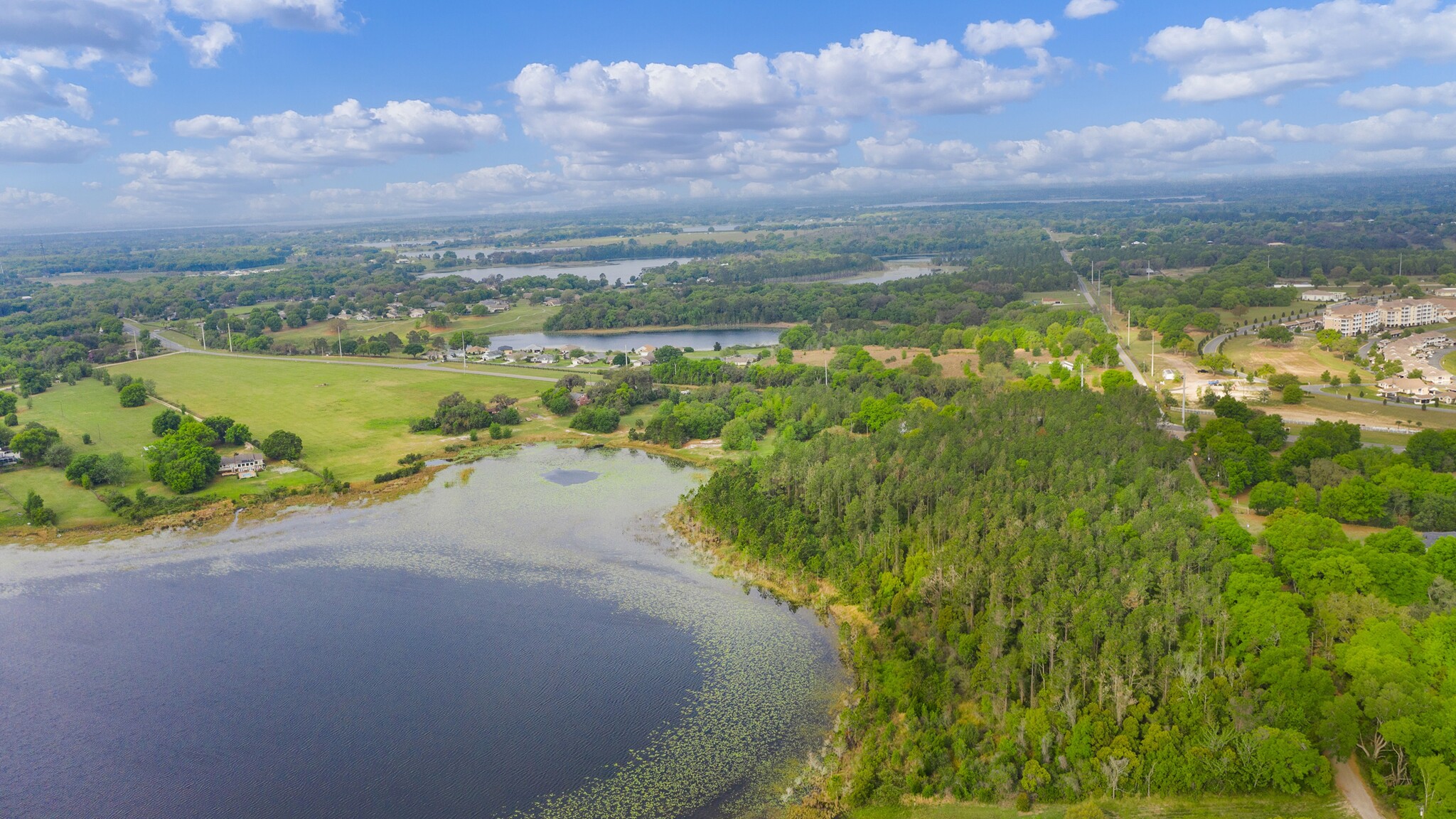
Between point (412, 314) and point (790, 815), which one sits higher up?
point (412, 314)

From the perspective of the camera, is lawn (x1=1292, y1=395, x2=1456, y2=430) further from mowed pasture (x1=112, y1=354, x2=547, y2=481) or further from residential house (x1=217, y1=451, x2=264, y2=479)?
residential house (x1=217, y1=451, x2=264, y2=479)

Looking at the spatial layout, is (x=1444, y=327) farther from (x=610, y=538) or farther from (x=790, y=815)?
(x=790, y=815)

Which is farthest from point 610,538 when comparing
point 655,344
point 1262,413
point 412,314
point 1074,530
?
point 412,314

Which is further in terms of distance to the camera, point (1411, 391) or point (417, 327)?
point (417, 327)

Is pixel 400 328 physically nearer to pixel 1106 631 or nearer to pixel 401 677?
pixel 401 677

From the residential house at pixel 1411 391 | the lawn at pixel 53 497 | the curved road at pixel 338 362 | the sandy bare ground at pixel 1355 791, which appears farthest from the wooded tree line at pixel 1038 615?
the curved road at pixel 338 362

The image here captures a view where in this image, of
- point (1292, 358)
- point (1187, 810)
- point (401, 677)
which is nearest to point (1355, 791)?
point (1187, 810)

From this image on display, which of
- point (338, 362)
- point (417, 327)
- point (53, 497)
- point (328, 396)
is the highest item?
point (417, 327)

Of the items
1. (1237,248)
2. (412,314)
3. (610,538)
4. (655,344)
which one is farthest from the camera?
(1237,248)
